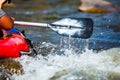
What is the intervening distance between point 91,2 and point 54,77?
7333mm

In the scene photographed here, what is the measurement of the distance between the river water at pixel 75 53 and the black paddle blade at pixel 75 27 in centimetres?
31

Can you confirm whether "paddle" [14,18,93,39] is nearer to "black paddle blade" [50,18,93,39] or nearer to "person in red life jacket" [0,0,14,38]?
"black paddle blade" [50,18,93,39]

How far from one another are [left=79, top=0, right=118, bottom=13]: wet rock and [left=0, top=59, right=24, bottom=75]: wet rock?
6.37 meters

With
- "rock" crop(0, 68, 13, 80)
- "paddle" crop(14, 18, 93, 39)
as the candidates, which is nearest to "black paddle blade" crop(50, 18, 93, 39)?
"paddle" crop(14, 18, 93, 39)

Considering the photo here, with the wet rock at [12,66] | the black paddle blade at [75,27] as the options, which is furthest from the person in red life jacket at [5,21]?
the black paddle blade at [75,27]

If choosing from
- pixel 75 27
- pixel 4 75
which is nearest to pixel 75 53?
pixel 75 27

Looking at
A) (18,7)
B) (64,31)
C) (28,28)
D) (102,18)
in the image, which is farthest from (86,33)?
(18,7)

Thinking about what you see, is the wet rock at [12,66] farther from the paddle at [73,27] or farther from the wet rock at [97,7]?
the wet rock at [97,7]

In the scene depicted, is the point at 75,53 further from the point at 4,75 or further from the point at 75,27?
the point at 4,75

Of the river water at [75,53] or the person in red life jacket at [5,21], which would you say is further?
the person in red life jacket at [5,21]

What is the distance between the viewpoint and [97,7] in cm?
1262

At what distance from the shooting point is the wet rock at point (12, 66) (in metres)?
6.20

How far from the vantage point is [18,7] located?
14.3 m

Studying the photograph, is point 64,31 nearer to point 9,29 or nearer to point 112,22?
point 9,29
